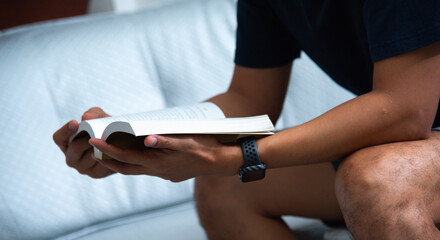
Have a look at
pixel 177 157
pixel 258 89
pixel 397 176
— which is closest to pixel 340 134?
pixel 397 176

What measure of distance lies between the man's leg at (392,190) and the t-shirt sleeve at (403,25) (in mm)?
154

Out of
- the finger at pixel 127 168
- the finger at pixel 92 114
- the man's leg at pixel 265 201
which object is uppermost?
the finger at pixel 92 114

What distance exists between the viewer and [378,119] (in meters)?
0.84

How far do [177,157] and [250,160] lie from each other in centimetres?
12

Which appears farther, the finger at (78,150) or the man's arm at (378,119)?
the finger at (78,150)

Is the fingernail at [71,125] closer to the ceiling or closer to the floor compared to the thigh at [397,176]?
closer to the ceiling

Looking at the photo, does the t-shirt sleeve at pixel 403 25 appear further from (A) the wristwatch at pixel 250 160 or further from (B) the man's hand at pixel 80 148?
(B) the man's hand at pixel 80 148

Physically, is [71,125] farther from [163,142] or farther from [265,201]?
[265,201]

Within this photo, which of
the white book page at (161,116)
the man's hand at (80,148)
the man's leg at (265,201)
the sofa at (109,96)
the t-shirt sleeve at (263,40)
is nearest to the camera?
the white book page at (161,116)

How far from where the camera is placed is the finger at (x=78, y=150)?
969mm

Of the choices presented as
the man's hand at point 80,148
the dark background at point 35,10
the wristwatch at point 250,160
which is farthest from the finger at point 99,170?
the dark background at point 35,10

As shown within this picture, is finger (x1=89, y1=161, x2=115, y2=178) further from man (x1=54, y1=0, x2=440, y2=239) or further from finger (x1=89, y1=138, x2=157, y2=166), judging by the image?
finger (x1=89, y1=138, x2=157, y2=166)

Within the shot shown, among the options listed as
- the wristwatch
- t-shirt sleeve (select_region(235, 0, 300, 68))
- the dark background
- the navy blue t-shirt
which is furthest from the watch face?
the dark background

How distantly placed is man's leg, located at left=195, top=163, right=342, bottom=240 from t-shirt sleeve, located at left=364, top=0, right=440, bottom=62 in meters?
0.36
